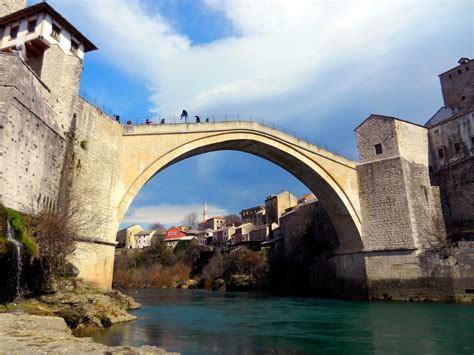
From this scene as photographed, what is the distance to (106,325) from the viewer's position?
9.33m

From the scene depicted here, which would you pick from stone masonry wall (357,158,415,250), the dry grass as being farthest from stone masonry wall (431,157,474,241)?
the dry grass

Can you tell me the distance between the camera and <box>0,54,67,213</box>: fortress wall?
8.95 meters

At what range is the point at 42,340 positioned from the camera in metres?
5.09

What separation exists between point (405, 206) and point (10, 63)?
1674cm

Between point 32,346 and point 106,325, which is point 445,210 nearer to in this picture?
point 106,325

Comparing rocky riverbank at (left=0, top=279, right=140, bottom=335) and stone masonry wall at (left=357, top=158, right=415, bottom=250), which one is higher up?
stone masonry wall at (left=357, top=158, right=415, bottom=250)

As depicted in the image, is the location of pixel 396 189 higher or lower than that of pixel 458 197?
higher

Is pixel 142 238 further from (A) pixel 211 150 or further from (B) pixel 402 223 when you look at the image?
(B) pixel 402 223

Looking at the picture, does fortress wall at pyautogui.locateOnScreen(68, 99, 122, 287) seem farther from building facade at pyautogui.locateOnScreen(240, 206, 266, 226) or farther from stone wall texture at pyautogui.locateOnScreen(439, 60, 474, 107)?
building facade at pyautogui.locateOnScreen(240, 206, 266, 226)

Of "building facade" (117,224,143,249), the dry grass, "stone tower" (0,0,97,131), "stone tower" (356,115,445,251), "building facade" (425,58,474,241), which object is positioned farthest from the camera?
"building facade" (117,224,143,249)

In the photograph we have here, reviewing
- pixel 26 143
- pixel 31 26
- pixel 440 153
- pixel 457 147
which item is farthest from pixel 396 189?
pixel 31 26

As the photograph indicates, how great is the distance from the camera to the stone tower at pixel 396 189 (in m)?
17.7

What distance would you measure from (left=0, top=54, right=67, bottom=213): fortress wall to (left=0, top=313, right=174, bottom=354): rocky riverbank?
11.9 feet

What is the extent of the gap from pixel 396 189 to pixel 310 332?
10899 millimetres
